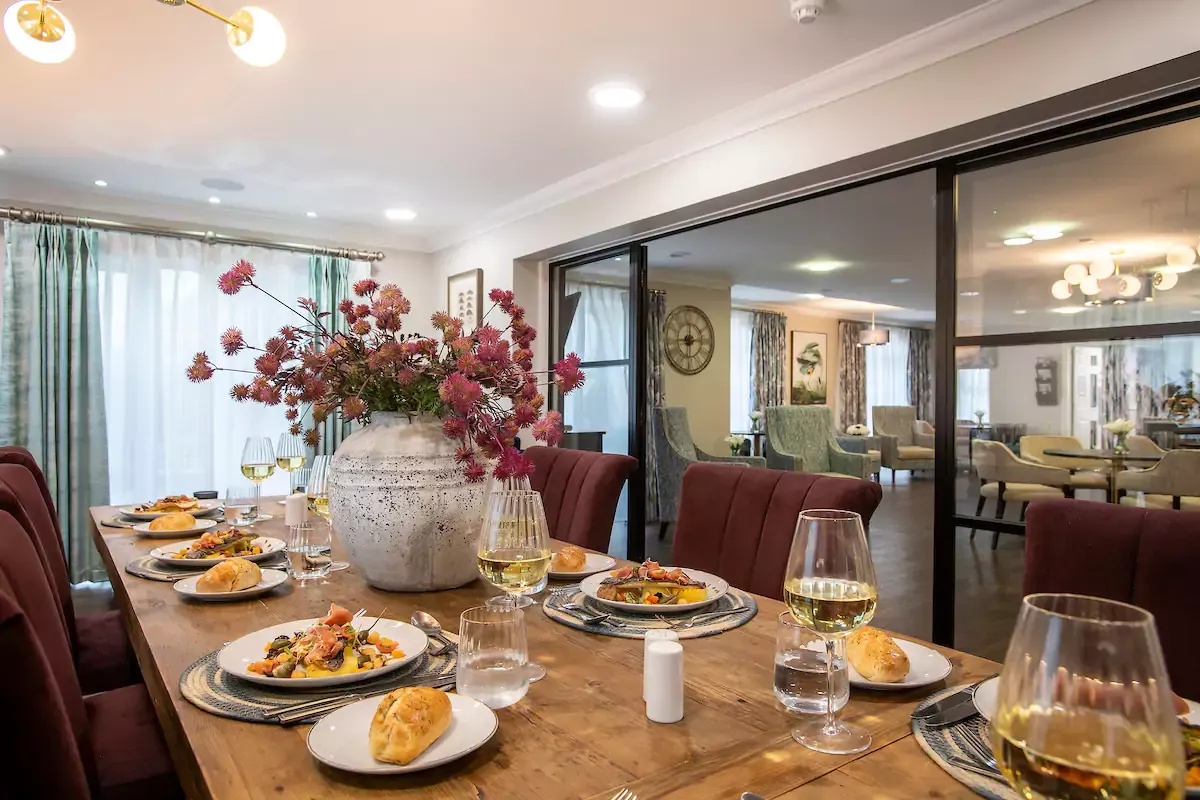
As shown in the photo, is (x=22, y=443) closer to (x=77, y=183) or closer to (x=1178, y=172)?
(x=77, y=183)

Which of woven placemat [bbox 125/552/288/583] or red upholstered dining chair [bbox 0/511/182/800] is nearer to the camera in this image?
red upholstered dining chair [bbox 0/511/182/800]

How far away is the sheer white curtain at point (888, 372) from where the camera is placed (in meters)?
12.2

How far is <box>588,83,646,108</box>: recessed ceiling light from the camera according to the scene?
284 cm

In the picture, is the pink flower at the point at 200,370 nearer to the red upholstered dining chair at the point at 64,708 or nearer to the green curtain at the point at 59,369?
the red upholstered dining chair at the point at 64,708

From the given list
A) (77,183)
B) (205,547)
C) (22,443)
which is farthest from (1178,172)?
(22,443)

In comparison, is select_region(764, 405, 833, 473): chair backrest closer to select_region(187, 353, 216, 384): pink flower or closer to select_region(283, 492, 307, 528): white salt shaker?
select_region(283, 492, 307, 528): white salt shaker

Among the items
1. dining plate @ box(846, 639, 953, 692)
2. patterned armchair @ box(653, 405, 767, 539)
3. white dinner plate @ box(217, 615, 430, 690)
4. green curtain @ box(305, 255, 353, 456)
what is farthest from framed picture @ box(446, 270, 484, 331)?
dining plate @ box(846, 639, 953, 692)

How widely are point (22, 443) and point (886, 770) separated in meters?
4.96

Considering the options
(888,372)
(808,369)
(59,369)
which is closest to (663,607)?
(59,369)

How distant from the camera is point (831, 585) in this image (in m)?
0.76

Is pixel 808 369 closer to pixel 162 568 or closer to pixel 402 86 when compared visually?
pixel 402 86

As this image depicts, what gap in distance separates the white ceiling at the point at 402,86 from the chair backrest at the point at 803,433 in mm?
4943

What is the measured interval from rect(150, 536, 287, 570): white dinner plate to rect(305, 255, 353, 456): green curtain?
11.1 ft

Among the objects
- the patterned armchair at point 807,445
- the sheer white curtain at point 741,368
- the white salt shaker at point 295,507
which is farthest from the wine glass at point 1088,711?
the sheer white curtain at point 741,368
